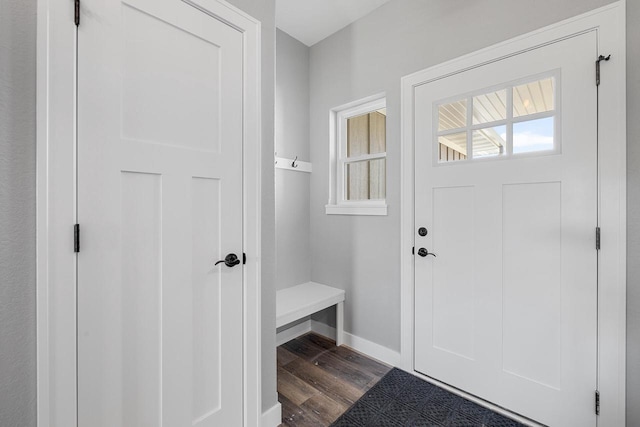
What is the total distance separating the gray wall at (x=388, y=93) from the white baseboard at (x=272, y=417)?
98 centimetres

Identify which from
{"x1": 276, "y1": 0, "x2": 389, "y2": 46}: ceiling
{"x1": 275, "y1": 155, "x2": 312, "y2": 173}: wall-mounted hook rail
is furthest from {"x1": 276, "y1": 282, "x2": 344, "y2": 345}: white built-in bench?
{"x1": 276, "y1": 0, "x2": 389, "y2": 46}: ceiling

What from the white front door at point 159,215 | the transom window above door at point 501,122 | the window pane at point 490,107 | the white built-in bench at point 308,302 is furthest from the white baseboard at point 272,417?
the window pane at point 490,107

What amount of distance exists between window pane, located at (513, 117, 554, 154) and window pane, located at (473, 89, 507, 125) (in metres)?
0.12

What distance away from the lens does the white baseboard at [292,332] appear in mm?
2498

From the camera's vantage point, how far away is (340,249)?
2.54 m

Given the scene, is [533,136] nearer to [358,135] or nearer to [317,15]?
[358,135]

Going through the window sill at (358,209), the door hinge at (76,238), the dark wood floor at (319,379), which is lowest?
the dark wood floor at (319,379)

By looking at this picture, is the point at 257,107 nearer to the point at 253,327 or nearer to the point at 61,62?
the point at 61,62

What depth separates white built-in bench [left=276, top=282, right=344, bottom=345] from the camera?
208cm

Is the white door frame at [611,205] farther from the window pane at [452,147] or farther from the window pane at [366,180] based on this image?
the window pane at [366,180]

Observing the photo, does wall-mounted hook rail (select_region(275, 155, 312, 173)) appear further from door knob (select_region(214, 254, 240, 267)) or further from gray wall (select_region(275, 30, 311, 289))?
door knob (select_region(214, 254, 240, 267))

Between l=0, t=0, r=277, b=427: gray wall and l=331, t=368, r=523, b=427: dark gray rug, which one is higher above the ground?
l=0, t=0, r=277, b=427: gray wall

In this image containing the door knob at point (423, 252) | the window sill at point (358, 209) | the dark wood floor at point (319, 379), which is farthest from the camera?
the window sill at point (358, 209)

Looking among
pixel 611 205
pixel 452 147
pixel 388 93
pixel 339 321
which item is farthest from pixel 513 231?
pixel 339 321
